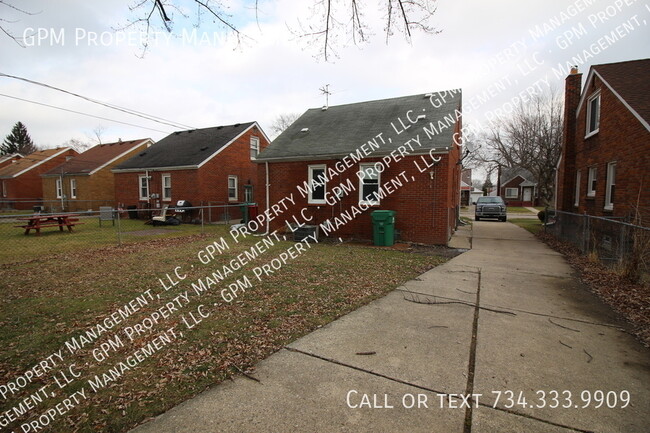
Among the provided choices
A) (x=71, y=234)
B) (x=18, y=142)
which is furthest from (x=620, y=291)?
(x=18, y=142)

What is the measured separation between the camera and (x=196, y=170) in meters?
18.3

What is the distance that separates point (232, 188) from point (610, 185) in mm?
19191

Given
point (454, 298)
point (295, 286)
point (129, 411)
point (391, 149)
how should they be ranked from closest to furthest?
point (129, 411) < point (454, 298) < point (295, 286) < point (391, 149)

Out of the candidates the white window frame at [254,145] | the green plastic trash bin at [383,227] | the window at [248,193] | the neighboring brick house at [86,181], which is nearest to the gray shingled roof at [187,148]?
the white window frame at [254,145]

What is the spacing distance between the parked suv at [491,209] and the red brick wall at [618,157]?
30.6ft

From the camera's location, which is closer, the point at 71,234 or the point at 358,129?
the point at 358,129

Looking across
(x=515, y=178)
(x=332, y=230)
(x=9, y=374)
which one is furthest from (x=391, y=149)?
(x=515, y=178)

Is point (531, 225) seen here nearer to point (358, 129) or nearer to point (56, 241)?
point (358, 129)

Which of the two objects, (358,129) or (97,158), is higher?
(97,158)

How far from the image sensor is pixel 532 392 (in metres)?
2.72

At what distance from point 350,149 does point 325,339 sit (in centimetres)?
881

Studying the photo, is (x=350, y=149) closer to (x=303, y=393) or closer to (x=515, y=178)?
(x=303, y=393)

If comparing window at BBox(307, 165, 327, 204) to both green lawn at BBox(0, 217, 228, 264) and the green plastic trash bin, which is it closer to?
the green plastic trash bin

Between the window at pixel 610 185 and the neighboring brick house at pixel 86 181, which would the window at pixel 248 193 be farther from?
the window at pixel 610 185
